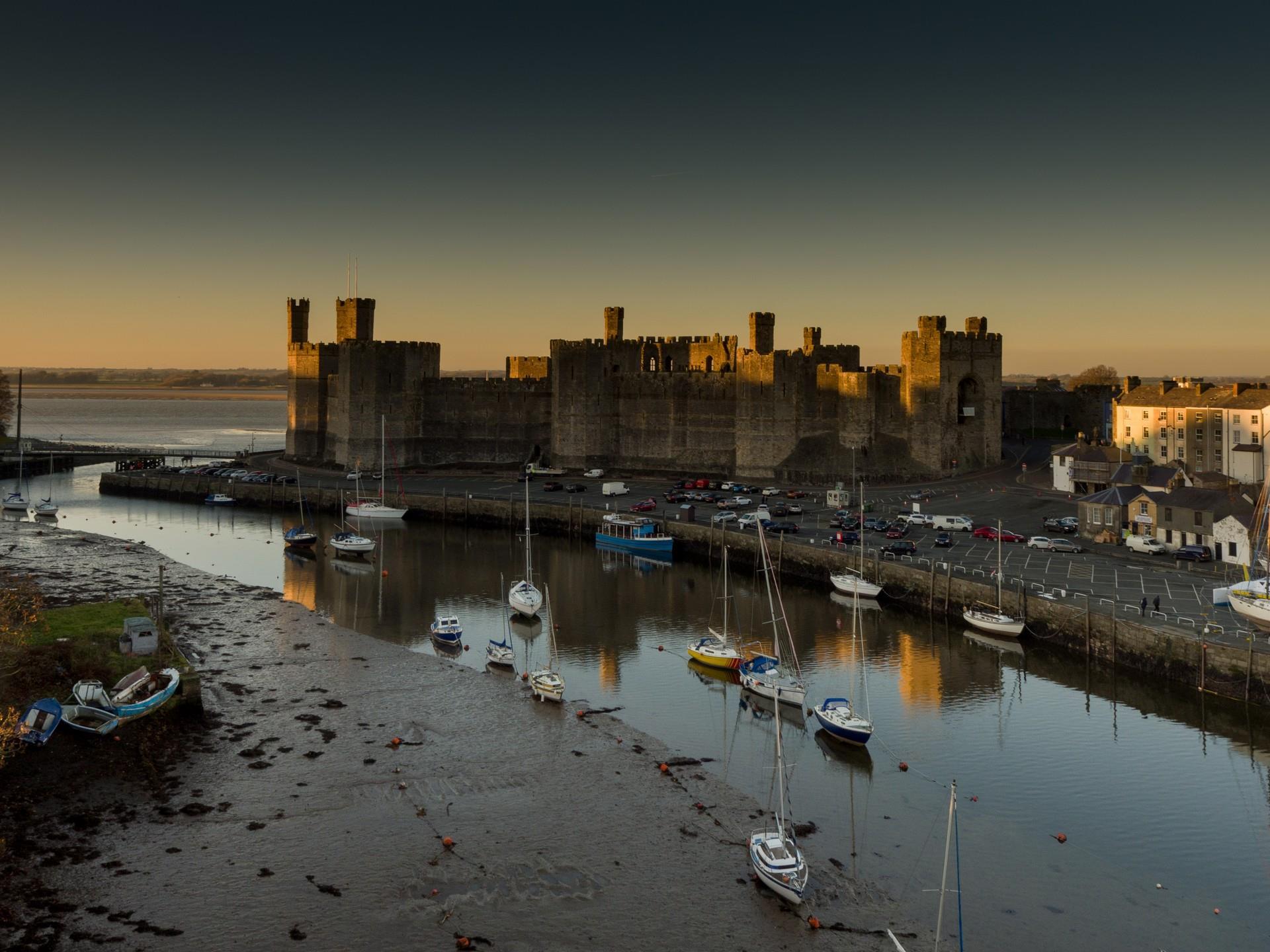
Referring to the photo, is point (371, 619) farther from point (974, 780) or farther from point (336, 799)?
point (974, 780)

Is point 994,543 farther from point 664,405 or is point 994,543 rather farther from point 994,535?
point 664,405

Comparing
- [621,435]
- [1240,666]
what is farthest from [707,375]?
[1240,666]

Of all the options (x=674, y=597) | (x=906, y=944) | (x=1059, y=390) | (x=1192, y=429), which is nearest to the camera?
(x=906, y=944)

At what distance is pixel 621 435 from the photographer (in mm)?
67438

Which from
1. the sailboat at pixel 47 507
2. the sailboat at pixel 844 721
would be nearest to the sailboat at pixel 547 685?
the sailboat at pixel 844 721

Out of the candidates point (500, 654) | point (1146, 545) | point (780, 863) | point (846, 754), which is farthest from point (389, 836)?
point (1146, 545)

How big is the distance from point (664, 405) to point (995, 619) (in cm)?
3483

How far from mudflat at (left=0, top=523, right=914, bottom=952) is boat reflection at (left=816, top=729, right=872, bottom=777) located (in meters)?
2.99

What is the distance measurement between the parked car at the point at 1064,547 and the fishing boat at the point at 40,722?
31.7 meters

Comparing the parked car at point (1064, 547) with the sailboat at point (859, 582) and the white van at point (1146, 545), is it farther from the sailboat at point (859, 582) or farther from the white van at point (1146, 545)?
the sailboat at point (859, 582)

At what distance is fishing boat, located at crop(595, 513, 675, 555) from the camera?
48.2m

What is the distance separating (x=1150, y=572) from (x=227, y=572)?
33.3 metres

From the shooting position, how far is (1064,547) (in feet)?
131

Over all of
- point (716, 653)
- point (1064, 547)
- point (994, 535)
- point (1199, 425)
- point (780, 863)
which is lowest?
point (780, 863)
